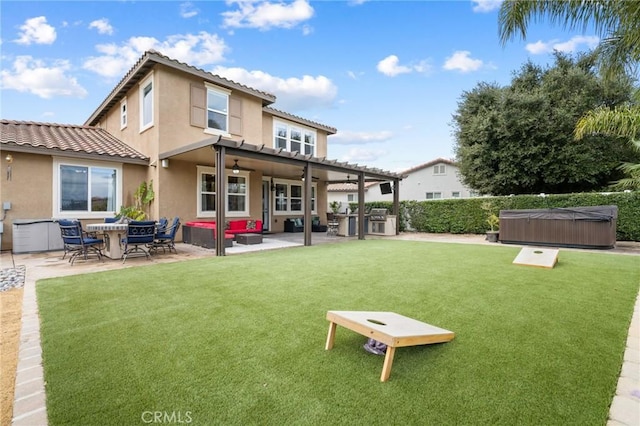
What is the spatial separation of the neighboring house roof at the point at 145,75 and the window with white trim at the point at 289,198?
4.38 m

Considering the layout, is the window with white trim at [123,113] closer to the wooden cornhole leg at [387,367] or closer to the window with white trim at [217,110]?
the window with white trim at [217,110]

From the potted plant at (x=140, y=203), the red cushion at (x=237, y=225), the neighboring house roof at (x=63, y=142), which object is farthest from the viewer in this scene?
the red cushion at (x=237, y=225)

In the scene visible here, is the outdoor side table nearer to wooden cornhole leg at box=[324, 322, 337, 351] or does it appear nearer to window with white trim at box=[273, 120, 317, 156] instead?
window with white trim at box=[273, 120, 317, 156]

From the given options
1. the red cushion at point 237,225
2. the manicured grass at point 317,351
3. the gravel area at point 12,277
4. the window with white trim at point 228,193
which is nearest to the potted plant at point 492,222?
the manicured grass at point 317,351

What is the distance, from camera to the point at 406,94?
1589 centimetres

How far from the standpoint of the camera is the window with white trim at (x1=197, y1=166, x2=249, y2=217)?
38.8 feet

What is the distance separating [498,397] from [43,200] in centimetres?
1194

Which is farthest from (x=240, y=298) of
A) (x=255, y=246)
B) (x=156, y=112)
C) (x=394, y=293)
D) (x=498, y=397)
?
(x=156, y=112)

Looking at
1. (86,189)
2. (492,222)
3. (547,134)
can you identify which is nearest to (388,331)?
(86,189)

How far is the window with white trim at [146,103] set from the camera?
1068cm

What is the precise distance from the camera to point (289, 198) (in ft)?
55.3

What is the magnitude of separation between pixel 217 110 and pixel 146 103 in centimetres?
239

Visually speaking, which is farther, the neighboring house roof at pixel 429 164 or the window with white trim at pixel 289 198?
the neighboring house roof at pixel 429 164

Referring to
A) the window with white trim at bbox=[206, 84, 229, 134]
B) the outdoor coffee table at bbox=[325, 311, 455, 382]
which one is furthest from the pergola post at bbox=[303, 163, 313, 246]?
the outdoor coffee table at bbox=[325, 311, 455, 382]
